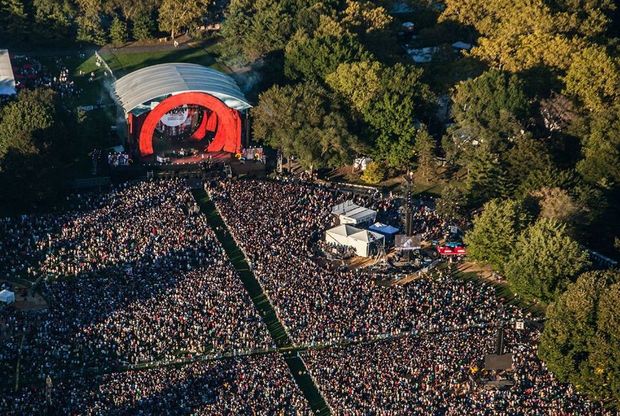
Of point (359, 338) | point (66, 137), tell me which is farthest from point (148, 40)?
point (359, 338)

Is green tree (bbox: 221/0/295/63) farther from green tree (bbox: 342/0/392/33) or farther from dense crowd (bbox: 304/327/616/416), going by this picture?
dense crowd (bbox: 304/327/616/416)

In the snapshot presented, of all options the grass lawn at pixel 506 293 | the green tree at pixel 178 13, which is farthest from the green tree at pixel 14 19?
the grass lawn at pixel 506 293

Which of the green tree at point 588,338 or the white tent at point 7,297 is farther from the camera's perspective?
the white tent at point 7,297

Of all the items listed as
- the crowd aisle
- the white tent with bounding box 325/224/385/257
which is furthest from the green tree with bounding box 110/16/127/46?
the white tent with bounding box 325/224/385/257

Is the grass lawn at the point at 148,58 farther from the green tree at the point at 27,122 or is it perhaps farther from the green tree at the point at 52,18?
the green tree at the point at 27,122

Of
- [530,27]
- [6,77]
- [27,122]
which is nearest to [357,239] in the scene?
[27,122]

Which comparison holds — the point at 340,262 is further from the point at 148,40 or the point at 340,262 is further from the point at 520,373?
the point at 148,40
